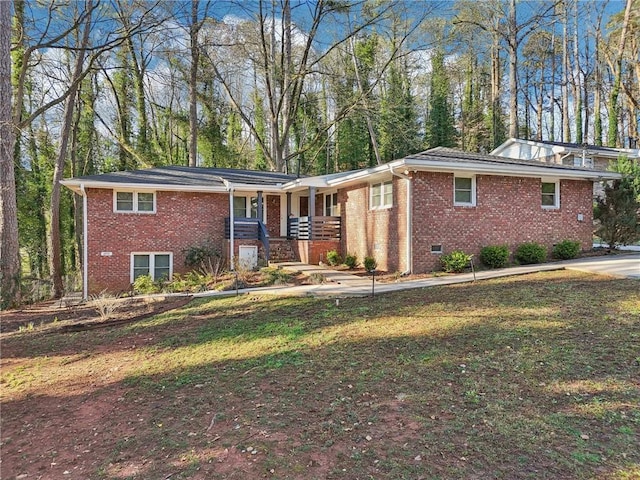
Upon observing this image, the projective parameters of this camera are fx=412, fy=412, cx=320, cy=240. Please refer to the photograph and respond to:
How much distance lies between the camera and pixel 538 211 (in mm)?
12383

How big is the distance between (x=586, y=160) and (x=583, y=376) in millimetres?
22738

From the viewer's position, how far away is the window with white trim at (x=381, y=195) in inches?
483

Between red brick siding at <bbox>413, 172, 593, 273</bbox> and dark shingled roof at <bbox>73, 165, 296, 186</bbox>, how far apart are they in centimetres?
722

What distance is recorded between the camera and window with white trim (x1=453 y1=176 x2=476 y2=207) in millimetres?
11656

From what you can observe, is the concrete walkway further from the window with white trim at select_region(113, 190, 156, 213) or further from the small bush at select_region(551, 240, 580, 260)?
the window with white trim at select_region(113, 190, 156, 213)

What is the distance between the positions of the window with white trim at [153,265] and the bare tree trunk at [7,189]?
331 cm

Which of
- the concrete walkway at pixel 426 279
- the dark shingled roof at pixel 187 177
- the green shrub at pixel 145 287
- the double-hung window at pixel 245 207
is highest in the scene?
the dark shingled roof at pixel 187 177

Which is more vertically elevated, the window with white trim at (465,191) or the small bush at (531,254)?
the window with white trim at (465,191)

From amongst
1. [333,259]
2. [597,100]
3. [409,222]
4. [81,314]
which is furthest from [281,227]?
[597,100]

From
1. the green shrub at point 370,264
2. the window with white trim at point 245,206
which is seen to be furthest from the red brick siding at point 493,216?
the window with white trim at point 245,206

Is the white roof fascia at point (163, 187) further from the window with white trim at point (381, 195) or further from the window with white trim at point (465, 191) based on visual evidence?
the window with white trim at point (465, 191)

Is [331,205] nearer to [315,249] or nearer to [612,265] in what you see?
[315,249]

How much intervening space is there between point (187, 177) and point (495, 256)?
11.2 meters

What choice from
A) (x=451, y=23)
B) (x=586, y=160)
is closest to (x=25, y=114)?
(x=451, y=23)
